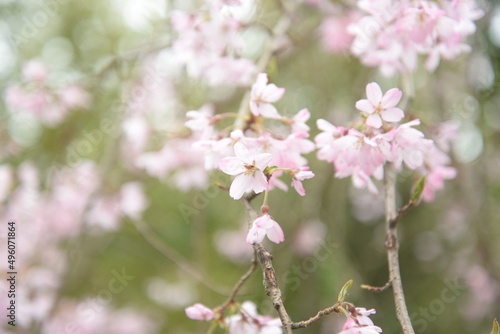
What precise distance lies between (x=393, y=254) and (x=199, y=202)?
6.03 ft

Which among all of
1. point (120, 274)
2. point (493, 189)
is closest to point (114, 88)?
point (120, 274)

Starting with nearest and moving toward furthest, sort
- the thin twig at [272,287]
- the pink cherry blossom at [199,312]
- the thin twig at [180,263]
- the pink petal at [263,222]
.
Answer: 1. the thin twig at [272,287]
2. the pink petal at [263,222]
3. the pink cherry blossom at [199,312]
4. the thin twig at [180,263]

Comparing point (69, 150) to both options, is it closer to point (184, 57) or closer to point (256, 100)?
point (184, 57)

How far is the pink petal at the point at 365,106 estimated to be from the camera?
1111 millimetres

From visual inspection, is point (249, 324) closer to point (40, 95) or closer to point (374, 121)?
point (374, 121)

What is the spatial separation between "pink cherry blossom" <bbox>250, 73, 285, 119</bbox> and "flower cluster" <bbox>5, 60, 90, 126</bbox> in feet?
4.74

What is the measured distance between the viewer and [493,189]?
346cm

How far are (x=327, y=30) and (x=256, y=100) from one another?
1877 mm

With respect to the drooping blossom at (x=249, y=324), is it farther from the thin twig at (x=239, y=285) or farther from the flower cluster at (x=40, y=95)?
the flower cluster at (x=40, y=95)

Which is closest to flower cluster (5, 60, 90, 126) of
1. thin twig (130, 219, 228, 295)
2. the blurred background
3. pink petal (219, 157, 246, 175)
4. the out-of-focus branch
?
the blurred background

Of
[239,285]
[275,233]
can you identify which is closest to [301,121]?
[275,233]

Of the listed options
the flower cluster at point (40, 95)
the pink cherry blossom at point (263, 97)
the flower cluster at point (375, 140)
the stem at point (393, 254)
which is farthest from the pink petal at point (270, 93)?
the flower cluster at point (40, 95)

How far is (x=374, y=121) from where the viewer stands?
1.10 meters

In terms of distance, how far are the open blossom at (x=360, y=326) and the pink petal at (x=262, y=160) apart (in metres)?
0.38
